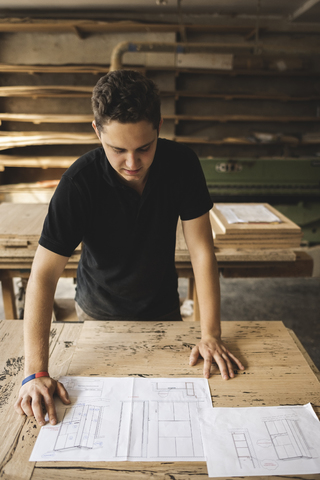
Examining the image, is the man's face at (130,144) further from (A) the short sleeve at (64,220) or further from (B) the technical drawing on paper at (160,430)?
(B) the technical drawing on paper at (160,430)

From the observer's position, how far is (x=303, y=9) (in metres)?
4.16

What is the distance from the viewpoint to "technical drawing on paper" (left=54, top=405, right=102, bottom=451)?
0.75 metres

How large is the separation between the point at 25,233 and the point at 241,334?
1.24m

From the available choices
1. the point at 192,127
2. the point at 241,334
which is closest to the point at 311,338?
the point at 241,334

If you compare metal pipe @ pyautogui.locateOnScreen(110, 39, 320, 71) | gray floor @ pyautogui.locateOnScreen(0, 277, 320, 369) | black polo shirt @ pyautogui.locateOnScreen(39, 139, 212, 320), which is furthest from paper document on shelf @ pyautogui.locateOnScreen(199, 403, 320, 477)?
metal pipe @ pyautogui.locateOnScreen(110, 39, 320, 71)

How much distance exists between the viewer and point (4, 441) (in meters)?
0.76

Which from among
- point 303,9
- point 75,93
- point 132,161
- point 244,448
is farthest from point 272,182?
point 244,448

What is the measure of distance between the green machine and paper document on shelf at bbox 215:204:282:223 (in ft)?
6.37

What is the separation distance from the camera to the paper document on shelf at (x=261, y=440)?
0.70 meters

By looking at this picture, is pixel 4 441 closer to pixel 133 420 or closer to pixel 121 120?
pixel 133 420

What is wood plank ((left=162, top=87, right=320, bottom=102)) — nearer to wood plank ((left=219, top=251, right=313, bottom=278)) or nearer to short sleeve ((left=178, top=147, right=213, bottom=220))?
wood plank ((left=219, top=251, right=313, bottom=278))

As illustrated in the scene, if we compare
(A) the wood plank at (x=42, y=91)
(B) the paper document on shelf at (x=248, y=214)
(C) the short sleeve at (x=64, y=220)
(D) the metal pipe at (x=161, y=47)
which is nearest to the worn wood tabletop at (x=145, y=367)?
(C) the short sleeve at (x=64, y=220)

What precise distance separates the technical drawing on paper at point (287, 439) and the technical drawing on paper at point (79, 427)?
1.26ft

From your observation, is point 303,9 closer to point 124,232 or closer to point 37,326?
point 124,232
